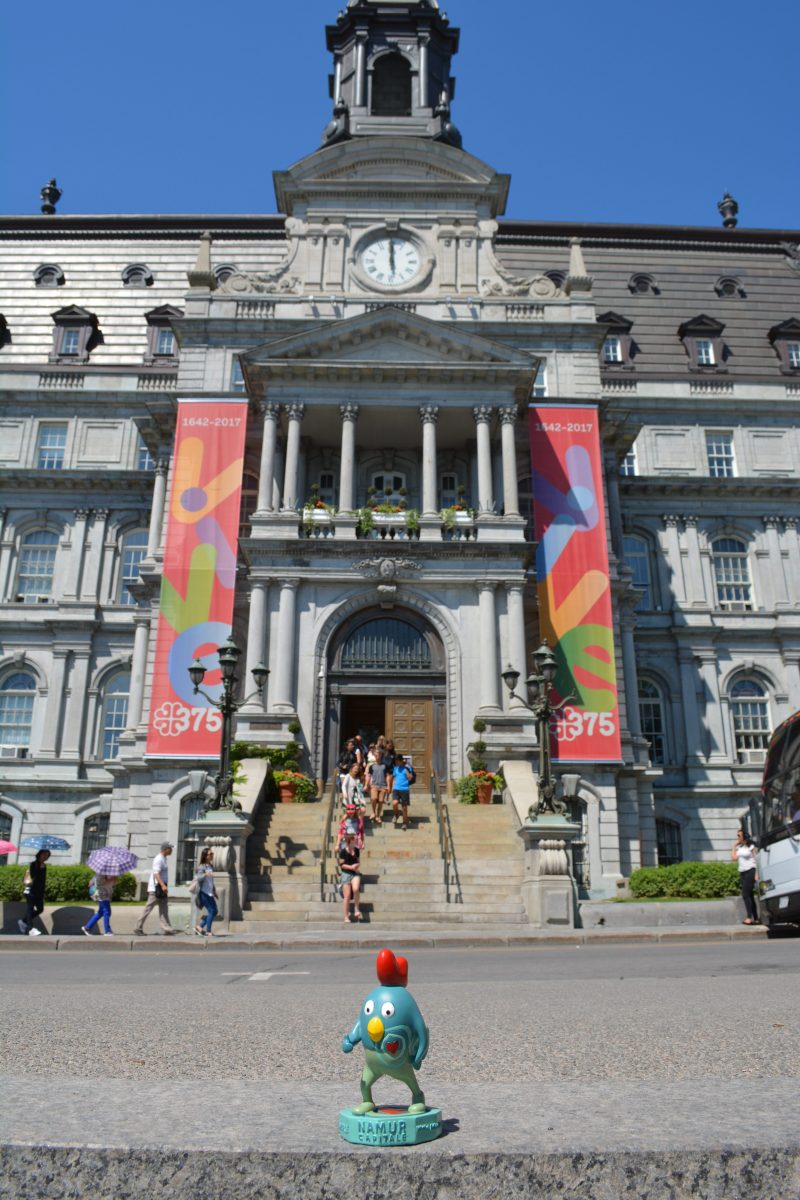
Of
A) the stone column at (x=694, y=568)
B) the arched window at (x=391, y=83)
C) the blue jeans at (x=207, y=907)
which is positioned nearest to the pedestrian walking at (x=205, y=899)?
the blue jeans at (x=207, y=907)

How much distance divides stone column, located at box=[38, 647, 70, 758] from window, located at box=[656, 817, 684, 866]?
2347 centimetres

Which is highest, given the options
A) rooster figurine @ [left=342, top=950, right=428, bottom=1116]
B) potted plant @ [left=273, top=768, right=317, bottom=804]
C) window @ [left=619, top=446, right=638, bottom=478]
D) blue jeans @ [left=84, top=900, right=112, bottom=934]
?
window @ [left=619, top=446, right=638, bottom=478]

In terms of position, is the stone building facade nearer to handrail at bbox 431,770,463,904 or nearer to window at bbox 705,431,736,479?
window at bbox 705,431,736,479

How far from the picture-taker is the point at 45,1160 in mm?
2711

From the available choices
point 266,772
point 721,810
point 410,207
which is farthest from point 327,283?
point 721,810

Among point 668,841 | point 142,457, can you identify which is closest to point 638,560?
point 668,841

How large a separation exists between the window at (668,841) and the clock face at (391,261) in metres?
23.1

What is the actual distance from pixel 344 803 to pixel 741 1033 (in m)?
18.1

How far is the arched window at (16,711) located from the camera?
38906 millimetres

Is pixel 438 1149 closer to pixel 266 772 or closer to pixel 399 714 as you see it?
pixel 266 772

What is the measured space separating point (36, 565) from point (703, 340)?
31980mm

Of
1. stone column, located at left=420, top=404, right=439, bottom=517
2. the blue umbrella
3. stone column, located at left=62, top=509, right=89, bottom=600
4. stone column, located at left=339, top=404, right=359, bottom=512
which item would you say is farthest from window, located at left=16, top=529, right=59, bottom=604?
stone column, located at left=420, top=404, right=439, bottom=517

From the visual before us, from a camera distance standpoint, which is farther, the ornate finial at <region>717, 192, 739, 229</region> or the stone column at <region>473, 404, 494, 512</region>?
the ornate finial at <region>717, 192, 739, 229</region>

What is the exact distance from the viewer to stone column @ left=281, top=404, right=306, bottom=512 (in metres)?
32.5
